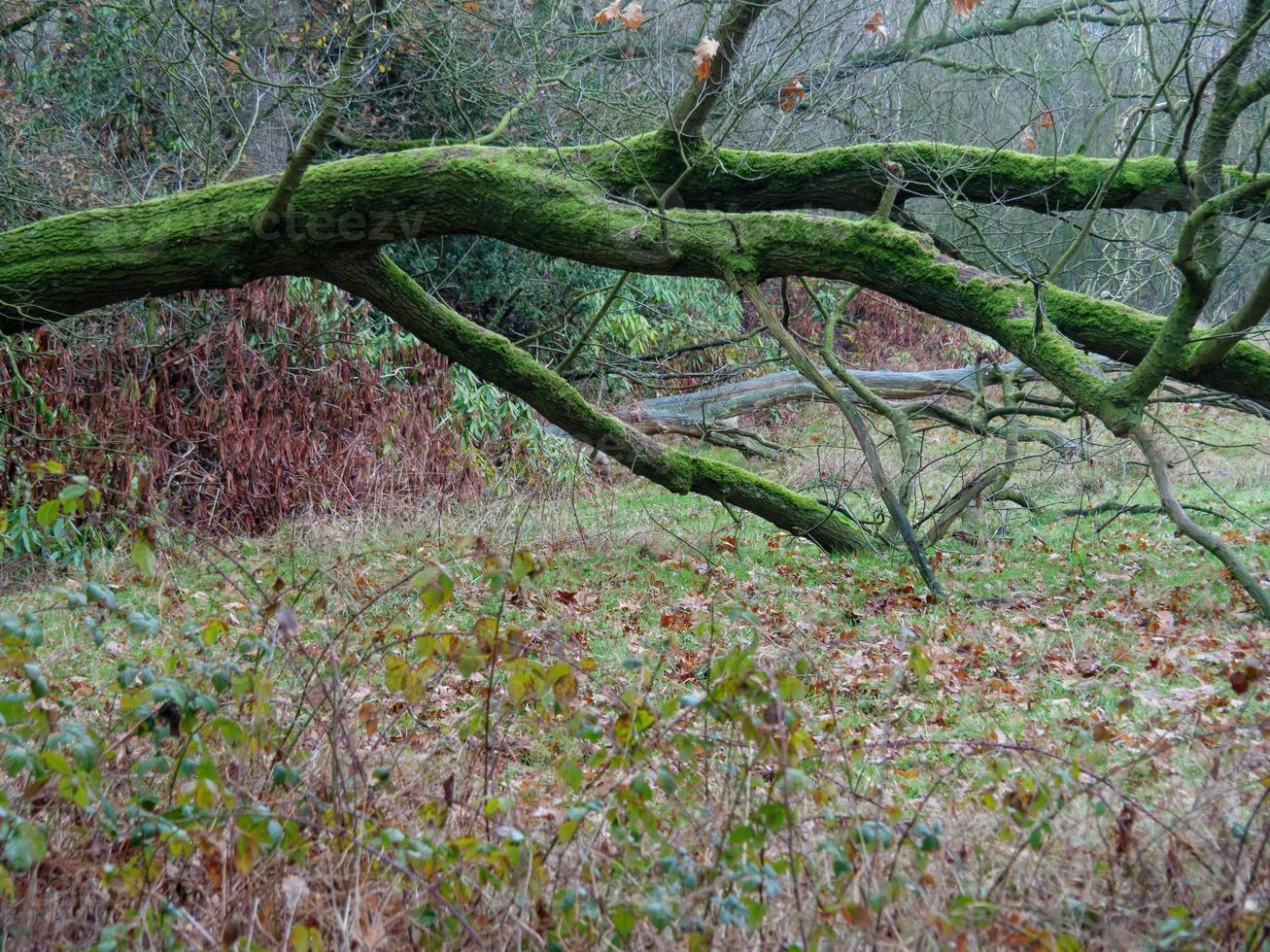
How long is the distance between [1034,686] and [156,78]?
1001 cm

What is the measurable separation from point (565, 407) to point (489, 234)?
1.53 meters

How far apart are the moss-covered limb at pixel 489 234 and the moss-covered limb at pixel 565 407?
0.43m

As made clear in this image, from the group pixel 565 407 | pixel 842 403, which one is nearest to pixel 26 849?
pixel 842 403

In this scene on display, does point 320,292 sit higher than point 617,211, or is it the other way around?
point 617,211

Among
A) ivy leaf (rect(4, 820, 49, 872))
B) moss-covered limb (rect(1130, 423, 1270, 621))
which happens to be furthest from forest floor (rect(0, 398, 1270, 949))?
moss-covered limb (rect(1130, 423, 1270, 621))

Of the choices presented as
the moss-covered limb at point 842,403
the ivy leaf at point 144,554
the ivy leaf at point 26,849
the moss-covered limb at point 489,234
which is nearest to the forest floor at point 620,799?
the ivy leaf at point 26,849

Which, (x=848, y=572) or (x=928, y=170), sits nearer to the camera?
(x=928, y=170)

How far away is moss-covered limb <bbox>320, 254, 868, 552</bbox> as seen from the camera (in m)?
7.15

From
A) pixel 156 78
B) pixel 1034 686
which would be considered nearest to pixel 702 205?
pixel 1034 686

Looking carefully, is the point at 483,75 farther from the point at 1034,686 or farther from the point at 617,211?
the point at 1034,686

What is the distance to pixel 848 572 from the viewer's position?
25.8ft

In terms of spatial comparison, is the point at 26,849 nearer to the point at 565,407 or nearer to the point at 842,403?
the point at 842,403

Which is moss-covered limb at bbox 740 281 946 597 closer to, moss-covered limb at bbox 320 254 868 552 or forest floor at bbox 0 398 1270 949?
moss-covered limb at bbox 320 254 868 552

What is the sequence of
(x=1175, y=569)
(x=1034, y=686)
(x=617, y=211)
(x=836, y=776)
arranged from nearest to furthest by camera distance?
(x=836, y=776) → (x=1034, y=686) → (x=617, y=211) → (x=1175, y=569)
